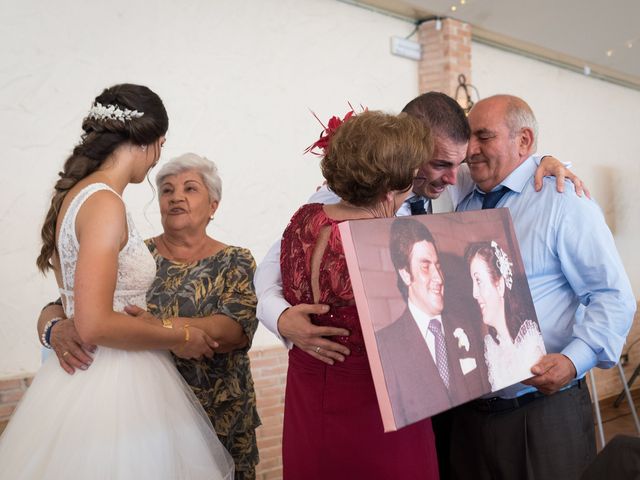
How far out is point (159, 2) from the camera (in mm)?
4309

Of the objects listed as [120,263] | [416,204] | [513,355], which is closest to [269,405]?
[416,204]

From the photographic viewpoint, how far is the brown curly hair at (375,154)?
1.60 m

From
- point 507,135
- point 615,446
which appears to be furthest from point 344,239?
point 507,135

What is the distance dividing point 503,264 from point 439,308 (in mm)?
352

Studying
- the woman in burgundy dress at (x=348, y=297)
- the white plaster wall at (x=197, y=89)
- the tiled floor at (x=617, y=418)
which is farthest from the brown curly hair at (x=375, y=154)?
the tiled floor at (x=617, y=418)

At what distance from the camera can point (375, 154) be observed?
5.23 ft

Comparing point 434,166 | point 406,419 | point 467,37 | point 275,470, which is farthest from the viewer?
point 467,37

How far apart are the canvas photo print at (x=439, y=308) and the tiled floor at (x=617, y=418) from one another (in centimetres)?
506

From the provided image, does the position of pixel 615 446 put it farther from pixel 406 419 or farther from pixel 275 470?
pixel 275 470

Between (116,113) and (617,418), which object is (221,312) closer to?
(116,113)

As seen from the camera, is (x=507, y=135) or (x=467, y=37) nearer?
(x=507, y=135)

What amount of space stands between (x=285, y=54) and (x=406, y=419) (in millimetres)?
4146

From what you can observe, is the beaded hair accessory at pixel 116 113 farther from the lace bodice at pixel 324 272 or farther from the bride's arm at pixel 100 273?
the lace bodice at pixel 324 272

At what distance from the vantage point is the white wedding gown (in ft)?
6.24
